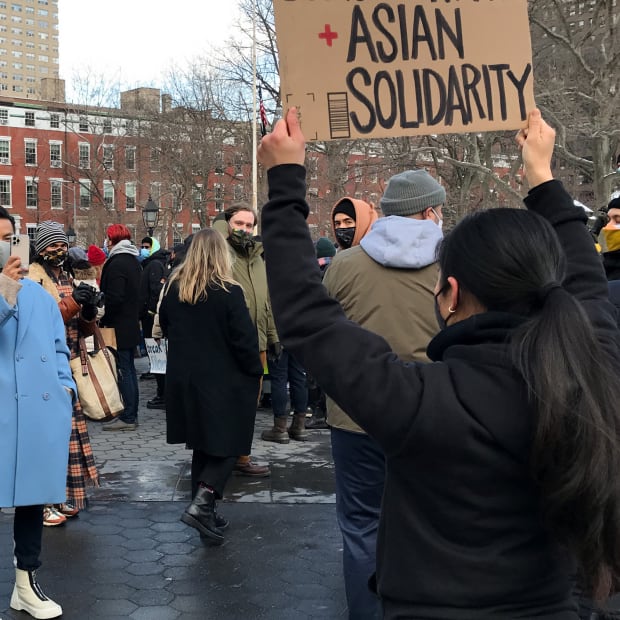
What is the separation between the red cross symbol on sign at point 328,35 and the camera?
82.8 inches

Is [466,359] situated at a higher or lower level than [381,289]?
lower

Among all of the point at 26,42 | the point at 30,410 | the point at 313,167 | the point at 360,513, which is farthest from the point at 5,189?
the point at 26,42

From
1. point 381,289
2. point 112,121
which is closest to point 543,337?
point 381,289

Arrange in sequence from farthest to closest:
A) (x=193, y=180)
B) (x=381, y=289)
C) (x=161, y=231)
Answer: (x=161, y=231) → (x=193, y=180) → (x=381, y=289)

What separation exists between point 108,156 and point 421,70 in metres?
54.4

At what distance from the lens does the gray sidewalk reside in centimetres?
430

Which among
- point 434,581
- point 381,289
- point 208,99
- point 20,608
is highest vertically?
point 208,99

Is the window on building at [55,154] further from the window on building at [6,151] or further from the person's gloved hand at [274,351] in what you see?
the person's gloved hand at [274,351]

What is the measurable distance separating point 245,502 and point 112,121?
49.5m

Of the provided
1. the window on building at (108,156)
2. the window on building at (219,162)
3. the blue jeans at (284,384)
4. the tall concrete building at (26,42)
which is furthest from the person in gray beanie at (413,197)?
the tall concrete building at (26,42)

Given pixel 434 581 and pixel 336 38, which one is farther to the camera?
pixel 336 38

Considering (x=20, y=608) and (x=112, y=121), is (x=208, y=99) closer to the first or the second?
(x=112, y=121)

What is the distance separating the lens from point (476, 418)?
5.36ft

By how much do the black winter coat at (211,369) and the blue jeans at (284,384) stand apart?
2.45m
